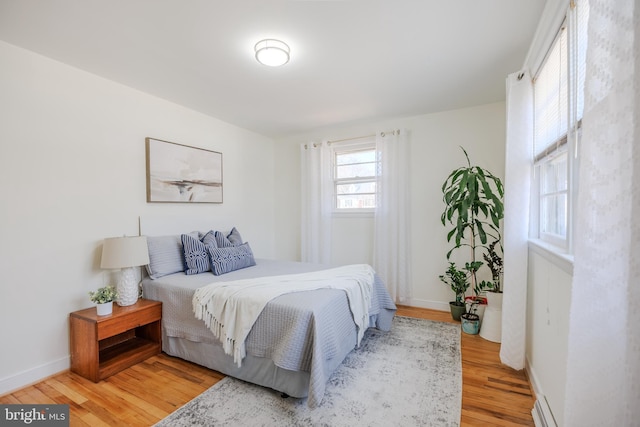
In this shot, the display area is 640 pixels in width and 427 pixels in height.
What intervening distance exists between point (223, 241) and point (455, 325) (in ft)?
8.78

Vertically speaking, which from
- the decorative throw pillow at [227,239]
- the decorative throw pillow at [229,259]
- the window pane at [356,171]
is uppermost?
the window pane at [356,171]

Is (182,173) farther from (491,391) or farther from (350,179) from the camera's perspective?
(491,391)

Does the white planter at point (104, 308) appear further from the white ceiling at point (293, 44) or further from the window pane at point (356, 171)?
the window pane at point (356, 171)

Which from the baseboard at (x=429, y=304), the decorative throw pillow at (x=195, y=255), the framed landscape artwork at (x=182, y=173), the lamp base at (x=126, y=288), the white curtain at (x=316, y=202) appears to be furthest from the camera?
the white curtain at (x=316, y=202)

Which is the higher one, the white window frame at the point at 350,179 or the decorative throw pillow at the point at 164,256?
the white window frame at the point at 350,179

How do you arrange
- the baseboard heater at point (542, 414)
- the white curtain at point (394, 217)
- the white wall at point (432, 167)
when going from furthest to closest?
the white curtain at point (394, 217) < the white wall at point (432, 167) < the baseboard heater at point (542, 414)

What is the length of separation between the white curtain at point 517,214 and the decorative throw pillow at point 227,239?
265cm

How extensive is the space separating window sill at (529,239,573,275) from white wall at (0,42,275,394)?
10.7ft

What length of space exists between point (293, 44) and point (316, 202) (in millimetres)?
2385

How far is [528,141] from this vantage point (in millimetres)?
2070

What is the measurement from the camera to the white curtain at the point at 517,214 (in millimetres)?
2078

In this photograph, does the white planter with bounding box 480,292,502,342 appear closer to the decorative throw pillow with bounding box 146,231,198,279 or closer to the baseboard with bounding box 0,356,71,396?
the decorative throw pillow with bounding box 146,231,198,279

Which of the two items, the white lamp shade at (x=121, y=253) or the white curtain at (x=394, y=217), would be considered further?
the white curtain at (x=394, y=217)

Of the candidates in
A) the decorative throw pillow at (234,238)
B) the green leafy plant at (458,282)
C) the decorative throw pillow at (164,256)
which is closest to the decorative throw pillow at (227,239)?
the decorative throw pillow at (234,238)
